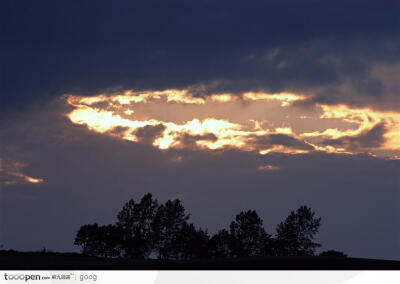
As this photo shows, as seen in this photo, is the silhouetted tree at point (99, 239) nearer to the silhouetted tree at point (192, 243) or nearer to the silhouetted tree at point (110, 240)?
the silhouetted tree at point (110, 240)

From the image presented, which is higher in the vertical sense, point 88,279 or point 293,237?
point 293,237

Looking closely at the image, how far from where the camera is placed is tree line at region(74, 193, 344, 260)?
299 feet

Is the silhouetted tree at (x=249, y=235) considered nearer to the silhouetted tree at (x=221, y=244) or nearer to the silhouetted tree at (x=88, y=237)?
the silhouetted tree at (x=221, y=244)

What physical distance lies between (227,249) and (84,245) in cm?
2368

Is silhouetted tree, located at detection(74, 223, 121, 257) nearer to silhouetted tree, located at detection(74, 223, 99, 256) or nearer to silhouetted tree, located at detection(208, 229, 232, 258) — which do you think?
silhouetted tree, located at detection(74, 223, 99, 256)

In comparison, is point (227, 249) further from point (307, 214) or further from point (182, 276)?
point (182, 276)

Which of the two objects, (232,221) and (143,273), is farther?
(232,221)

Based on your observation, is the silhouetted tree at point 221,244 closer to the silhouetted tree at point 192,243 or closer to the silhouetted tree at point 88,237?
the silhouetted tree at point 192,243

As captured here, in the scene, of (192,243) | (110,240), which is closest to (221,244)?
(192,243)

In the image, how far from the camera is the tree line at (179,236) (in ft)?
299

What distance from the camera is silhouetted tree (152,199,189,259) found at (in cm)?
9288

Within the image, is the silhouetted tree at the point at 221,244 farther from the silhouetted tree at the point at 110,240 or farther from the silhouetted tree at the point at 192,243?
the silhouetted tree at the point at 110,240

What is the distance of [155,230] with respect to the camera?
92750mm

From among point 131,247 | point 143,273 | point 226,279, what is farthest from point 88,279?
point 131,247
